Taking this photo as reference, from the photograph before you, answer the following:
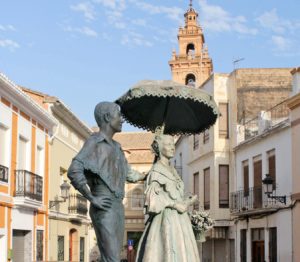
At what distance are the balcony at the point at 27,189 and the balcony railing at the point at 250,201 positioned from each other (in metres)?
7.49

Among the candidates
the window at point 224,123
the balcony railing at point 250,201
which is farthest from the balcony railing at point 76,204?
the window at point 224,123

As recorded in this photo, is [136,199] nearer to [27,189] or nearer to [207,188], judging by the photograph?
[207,188]

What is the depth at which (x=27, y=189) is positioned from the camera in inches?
843

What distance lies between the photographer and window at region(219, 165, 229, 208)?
1136 inches

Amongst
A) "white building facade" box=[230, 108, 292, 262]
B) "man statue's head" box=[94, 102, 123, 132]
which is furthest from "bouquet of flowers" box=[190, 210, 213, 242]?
"white building facade" box=[230, 108, 292, 262]

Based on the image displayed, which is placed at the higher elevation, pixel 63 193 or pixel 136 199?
pixel 136 199

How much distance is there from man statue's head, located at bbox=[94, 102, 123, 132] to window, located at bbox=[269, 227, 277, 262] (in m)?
18.0

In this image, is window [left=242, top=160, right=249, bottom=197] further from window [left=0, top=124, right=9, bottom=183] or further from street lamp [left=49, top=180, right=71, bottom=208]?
window [left=0, top=124, right=9, bottom=183]

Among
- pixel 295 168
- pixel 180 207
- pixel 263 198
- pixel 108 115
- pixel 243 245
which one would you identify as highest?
pixel 295 168

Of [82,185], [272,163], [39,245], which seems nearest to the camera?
[82,185]

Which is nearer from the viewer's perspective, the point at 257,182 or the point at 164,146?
the point at 164,146

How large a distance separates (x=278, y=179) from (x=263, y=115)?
3.36m

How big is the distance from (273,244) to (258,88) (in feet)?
25.9

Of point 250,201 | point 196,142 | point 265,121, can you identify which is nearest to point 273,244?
point 250,201
